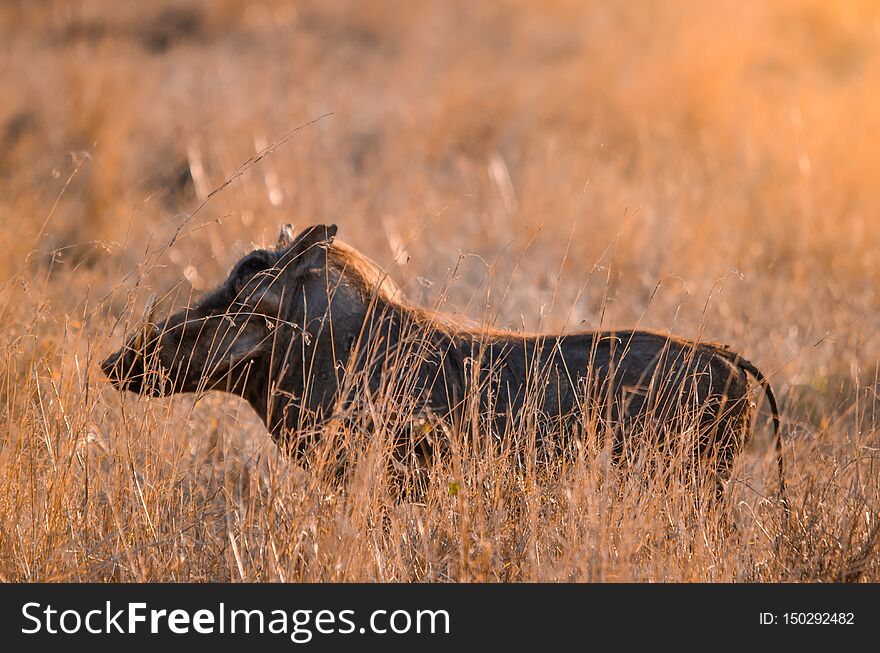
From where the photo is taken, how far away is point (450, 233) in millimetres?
9125

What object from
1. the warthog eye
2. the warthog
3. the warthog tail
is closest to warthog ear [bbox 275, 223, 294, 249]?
the warthog

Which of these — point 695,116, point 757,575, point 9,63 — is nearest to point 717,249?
point 695,116

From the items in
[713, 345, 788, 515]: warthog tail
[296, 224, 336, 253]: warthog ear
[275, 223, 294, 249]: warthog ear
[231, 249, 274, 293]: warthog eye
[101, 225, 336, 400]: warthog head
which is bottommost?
[713, 345, 788, 515]: warthog tail

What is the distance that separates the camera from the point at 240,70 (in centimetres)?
1287

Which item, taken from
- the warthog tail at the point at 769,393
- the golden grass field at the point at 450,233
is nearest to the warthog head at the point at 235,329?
the golden grass field at the point at 450,233

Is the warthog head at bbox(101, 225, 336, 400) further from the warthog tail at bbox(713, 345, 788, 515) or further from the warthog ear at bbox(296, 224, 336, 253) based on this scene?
the warthog tail at bbox(713, 345, 788, 515)

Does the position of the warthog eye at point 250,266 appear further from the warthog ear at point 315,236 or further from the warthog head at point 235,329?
the warthog ear at point 315,236

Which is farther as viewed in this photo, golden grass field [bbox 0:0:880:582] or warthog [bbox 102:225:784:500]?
warthog [bbox 102:225:784:500]

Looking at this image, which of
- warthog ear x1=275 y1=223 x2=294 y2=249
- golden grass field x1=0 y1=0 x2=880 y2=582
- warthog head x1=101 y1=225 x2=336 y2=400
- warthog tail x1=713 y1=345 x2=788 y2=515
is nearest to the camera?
golden grass field x1=0 y1=0 x2=880 y2=582

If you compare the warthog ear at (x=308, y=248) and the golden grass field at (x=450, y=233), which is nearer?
the golden grass field at (x=450, y=233)

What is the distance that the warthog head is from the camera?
405cm

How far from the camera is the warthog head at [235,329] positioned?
4.05 meters

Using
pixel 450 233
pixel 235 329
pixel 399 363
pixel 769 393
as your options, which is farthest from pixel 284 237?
pixel 450 233

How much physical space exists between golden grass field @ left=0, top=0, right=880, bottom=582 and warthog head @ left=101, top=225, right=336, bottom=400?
138 millimetres
